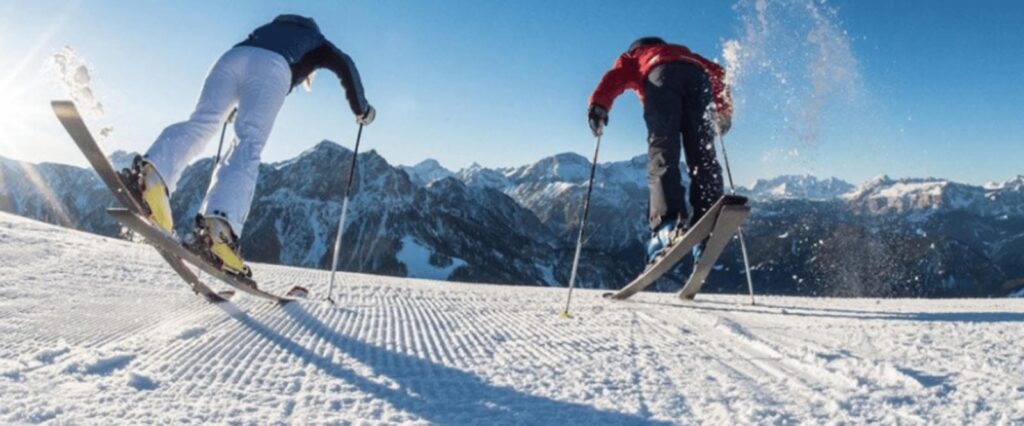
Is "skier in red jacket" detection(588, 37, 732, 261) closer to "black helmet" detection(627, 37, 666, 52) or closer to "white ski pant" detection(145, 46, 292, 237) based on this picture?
"black helmet" detection(627, 37, 666, 52)

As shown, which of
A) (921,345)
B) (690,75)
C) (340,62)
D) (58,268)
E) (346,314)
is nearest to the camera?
(921,345)

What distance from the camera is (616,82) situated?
19.5ft

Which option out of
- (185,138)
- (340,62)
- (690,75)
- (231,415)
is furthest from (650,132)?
(231,415)

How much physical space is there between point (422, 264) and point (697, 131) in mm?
188172

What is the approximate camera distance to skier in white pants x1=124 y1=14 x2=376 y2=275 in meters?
3.59

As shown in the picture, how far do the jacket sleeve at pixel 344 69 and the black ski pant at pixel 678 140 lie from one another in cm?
257

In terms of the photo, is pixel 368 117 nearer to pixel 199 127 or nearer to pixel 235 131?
pixel 235 131

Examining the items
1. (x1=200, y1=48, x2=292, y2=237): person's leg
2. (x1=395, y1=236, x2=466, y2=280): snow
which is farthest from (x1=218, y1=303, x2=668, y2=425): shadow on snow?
(x1=395, y1=236, x2=466, y2=280): snow

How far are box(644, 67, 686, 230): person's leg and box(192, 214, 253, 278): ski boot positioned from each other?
3.28 meters

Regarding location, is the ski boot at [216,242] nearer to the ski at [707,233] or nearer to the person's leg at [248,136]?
the person's leg at [248,136]

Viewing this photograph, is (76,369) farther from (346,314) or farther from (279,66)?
(279,66)

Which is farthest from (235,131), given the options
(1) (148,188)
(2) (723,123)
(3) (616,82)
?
(2) (723,123)

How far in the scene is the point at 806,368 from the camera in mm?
2508

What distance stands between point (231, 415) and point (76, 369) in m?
0.80
